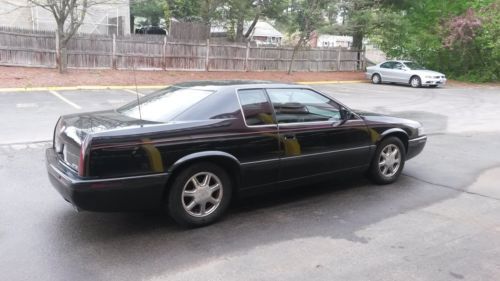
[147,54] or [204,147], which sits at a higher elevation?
[147,54]

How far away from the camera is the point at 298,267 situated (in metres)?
3.69

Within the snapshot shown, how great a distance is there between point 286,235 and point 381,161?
217 cm

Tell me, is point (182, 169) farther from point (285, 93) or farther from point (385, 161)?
point (385, 161)

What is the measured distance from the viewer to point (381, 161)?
19.3 ft

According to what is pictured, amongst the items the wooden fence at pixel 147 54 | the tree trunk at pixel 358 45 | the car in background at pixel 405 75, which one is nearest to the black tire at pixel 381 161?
the wooden fence at pixel 147 54

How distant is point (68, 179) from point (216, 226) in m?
1.43

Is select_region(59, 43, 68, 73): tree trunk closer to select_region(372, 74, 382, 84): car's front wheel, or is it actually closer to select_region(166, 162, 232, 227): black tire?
select_region(166, 162, 232, 227): black tire

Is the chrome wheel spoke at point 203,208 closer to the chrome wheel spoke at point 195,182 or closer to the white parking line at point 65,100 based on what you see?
A: the chrome wheel spoke at point 195,182

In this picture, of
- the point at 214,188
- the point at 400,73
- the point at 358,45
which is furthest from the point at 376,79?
the point at 214,188

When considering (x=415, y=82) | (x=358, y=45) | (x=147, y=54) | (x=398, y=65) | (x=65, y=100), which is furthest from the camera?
(x=358, y=45)

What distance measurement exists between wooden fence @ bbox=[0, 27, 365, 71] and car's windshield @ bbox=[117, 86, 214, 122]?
50.5 feet

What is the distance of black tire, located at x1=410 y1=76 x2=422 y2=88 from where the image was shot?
74.5 feet

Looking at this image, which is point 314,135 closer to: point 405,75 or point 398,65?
point 405,75

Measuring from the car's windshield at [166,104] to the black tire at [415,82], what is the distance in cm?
1982
